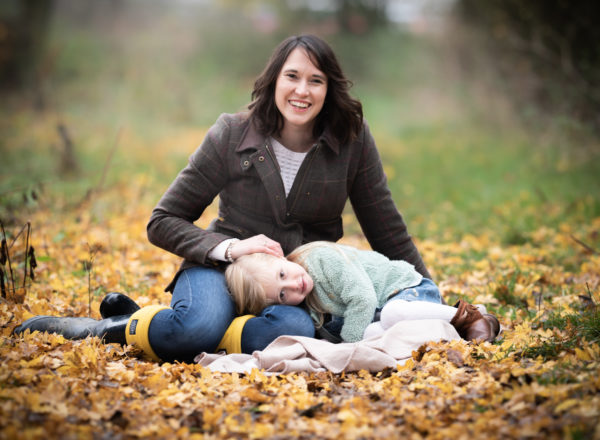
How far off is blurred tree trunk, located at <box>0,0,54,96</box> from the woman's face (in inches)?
522

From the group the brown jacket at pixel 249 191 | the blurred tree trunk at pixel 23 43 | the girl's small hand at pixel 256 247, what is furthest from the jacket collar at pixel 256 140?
the blurred tree trunk at pixel 23 43

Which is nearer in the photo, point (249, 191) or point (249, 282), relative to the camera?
point (249, 282)

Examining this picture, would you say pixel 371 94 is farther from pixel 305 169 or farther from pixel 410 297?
pixel 410 297

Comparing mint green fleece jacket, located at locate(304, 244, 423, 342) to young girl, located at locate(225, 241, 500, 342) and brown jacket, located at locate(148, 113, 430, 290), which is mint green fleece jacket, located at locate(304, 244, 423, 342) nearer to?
young girl, located at locate(225, 241, 500, 342)

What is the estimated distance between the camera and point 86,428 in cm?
→ 201

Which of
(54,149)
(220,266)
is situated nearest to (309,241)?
(220,266)

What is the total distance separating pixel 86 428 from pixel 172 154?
8.25 meters

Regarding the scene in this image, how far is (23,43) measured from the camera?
49.5 feet

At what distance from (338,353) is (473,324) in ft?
2.43

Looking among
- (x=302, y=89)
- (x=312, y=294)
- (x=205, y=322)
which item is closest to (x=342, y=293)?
(x=312, y=294)

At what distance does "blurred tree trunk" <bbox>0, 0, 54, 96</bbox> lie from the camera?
Result: 14406 millimetres

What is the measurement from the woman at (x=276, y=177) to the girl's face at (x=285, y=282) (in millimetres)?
63

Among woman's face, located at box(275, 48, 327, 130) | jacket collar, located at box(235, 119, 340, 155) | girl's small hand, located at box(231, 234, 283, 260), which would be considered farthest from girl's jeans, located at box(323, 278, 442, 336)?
woman's face, located at box(275, 48, 327, 130)

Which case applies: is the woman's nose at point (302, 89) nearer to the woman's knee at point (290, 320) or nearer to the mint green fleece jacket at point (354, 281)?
the mint green fleece jacket at point (354, 281)
